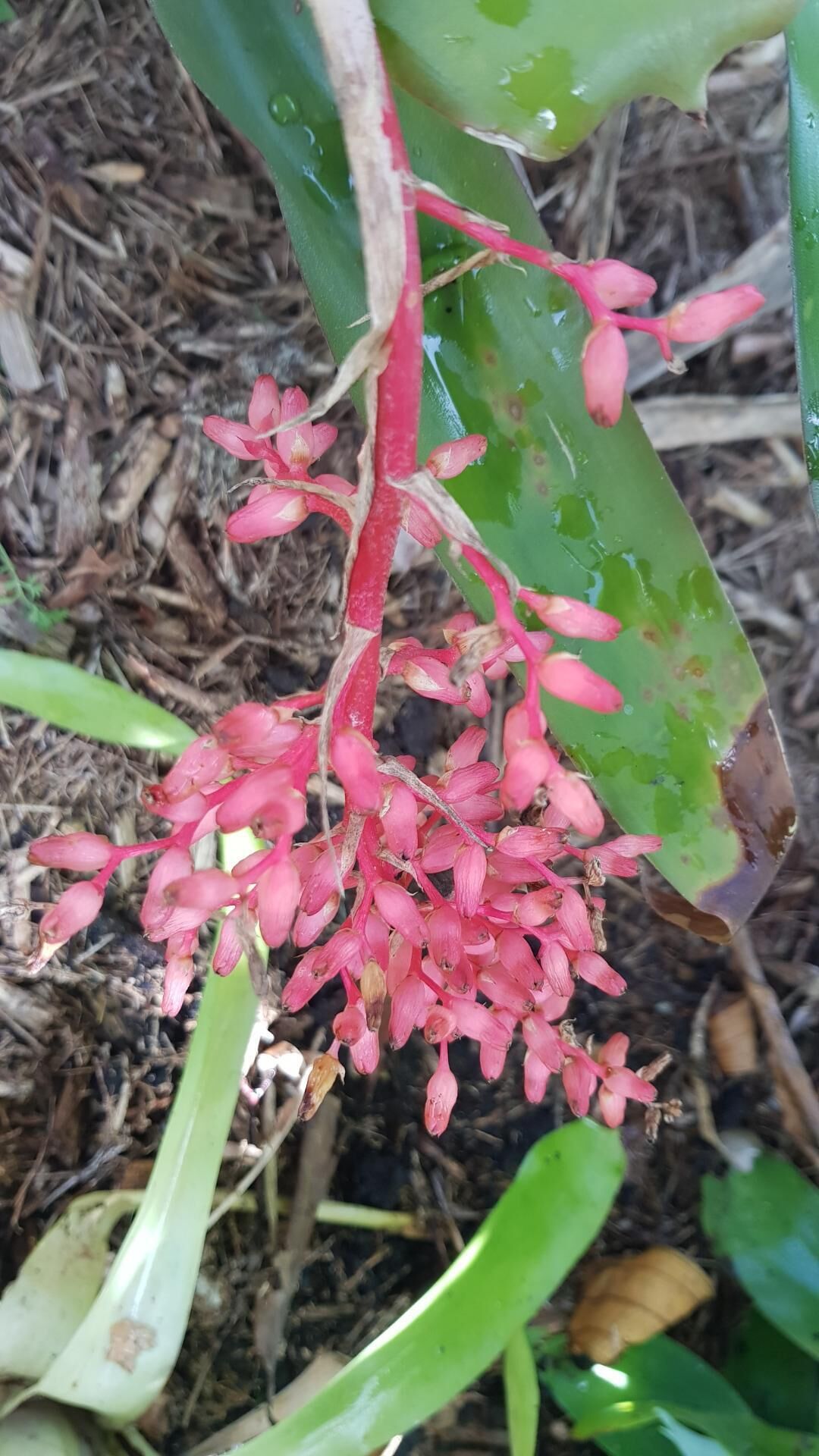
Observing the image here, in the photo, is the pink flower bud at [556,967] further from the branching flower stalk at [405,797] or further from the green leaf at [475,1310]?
the green leaf at [475,1310]

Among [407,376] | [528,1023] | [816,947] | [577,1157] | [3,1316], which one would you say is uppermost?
[407,376]

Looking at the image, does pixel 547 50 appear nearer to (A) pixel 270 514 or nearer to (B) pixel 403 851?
(A) pixel 270 514

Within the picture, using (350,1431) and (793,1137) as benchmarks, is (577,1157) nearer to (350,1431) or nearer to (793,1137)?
(350,1431)

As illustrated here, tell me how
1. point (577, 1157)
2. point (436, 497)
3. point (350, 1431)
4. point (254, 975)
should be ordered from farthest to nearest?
1. point (577, 1157)
2. point (350, 1431)
3. point (254, 975)
4. point (436, 497)

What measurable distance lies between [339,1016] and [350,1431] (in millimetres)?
396

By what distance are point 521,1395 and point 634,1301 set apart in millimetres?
228

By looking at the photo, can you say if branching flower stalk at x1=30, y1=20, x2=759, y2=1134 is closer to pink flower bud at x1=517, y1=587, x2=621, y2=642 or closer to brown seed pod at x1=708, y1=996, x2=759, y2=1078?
pink flower bud at x1=517, y1=587, x2=621, y2=642

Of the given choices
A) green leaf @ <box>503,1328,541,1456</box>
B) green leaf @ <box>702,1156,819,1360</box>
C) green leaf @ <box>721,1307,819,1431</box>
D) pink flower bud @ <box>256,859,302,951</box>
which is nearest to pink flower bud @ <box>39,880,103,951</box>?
pink flower bud @ <box>256,859,302,951</box>

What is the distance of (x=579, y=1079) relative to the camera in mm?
703

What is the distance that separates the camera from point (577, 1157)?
877 mm

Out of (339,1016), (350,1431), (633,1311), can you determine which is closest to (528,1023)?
(339,1016)


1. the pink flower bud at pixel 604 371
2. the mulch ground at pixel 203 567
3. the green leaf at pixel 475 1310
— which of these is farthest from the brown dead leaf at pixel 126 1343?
the pink flower bud at pixel 604 371

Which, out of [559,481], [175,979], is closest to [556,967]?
[175,979]

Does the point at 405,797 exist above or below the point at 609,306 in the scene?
below
